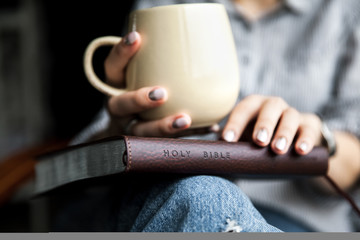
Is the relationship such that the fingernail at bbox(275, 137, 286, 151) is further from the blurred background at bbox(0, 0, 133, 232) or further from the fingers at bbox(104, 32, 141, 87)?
the blurred background at bbox(0, 0, 133, 232)

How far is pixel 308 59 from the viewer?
33.5 inches

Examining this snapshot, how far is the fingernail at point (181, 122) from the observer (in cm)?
47

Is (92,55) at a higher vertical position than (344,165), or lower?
higher

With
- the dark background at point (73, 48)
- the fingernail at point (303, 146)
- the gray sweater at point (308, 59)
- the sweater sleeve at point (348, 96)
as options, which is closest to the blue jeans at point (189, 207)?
the fingernail at point (303, 146)

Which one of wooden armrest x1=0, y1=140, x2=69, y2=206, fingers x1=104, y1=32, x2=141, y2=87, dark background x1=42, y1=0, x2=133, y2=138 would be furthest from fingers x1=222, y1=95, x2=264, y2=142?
dark background x1=42, y1=0, x2=133, y2=138

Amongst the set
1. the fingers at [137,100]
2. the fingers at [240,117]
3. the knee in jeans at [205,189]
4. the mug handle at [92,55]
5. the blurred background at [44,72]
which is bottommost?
the blurred background at [44,72]

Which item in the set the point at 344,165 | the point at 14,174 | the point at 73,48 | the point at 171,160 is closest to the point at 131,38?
the point at 171,160

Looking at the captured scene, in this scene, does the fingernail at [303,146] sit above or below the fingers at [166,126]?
below

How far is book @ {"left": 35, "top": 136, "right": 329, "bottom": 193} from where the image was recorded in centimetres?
39

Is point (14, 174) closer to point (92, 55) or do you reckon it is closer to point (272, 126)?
point (92, 55)

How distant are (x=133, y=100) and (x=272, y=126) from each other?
16 cm

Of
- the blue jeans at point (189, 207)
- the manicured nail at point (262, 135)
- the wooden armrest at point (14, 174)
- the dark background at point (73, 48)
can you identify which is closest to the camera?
the blue jeans at point (189, 207)

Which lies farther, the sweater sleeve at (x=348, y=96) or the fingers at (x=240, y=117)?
the sweater sleeve at (x=348, y=96)

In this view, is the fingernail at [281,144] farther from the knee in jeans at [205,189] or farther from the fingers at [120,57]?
the fingers at [120,57]
